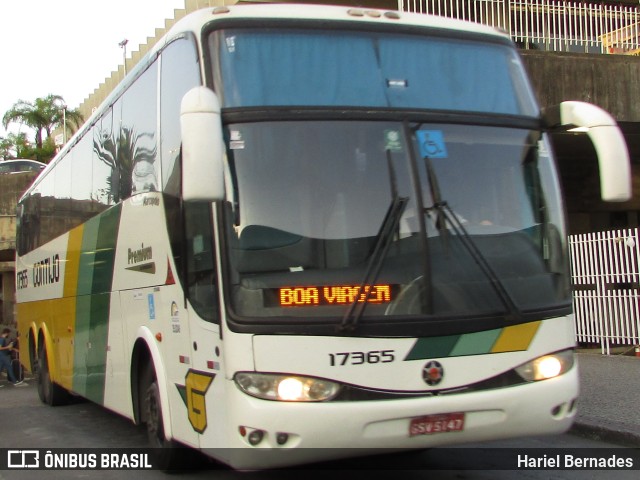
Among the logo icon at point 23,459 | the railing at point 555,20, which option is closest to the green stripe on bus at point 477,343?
the logo icon at point 23,459

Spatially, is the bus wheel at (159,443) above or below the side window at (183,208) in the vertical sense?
below

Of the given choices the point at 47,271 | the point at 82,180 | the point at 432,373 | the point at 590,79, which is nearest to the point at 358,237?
the point at 432,373

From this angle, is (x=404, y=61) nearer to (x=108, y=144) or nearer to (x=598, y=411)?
(x=108, y=144)

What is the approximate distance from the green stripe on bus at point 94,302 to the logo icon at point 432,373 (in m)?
3.99

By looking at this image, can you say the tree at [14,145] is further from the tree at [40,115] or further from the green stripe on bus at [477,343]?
the green stripe on bus at [477,343]

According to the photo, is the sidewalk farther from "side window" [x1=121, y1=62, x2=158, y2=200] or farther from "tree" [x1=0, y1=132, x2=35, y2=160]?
"tree" [x1=0, y1=132, x2=35, y2=160]

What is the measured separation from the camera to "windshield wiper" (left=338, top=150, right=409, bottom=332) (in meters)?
5.04

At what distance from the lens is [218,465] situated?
720 centimetres

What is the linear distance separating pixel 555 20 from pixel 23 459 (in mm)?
14006

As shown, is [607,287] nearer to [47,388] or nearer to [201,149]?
[47,388]

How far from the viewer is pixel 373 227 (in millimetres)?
5285

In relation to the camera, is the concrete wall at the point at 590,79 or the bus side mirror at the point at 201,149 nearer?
the bus side mirror at the point at 201,149

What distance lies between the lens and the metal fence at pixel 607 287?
13.1 m

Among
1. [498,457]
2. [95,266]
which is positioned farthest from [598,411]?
[95,266]
